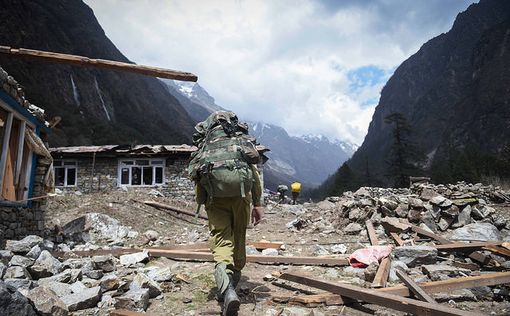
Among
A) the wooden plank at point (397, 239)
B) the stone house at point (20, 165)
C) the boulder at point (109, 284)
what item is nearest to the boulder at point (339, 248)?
the wooden plank at point (397, 239)

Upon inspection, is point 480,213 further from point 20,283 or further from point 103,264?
point 20,283

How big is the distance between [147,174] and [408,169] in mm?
29003

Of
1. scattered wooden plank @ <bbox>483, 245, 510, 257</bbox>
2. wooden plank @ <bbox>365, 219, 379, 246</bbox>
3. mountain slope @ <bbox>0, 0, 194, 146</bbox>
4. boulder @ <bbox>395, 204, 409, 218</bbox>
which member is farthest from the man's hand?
mountain slope @ <bbox>0, 0, 194, 146</bbox>

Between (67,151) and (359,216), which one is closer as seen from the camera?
(359,216)

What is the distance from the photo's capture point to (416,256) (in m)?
4.95

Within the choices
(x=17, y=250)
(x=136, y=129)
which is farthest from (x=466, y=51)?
(x=17, y=250)

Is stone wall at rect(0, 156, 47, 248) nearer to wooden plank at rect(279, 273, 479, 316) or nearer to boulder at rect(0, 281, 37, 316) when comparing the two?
boulder at rect(0, 281, 37, 316)

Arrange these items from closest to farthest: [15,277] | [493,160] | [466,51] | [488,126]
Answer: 1. [15,277]
2. [493,160]
3. [488,126]
4. [466,51]

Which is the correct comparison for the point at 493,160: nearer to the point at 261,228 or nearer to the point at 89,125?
the point at 261,228

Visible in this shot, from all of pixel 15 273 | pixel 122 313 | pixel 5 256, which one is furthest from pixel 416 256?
pixel 5 256

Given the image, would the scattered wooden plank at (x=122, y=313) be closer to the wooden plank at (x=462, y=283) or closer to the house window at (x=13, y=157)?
the wooden plank at (x=462, y=283)

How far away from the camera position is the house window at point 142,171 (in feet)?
67.1

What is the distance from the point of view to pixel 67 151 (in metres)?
20.0

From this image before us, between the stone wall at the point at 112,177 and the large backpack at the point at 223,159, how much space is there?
1683 cm
